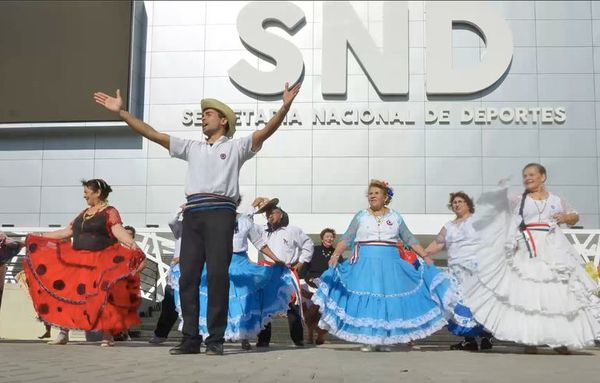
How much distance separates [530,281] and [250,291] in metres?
2.78

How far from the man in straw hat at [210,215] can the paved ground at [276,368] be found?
0.42 metres

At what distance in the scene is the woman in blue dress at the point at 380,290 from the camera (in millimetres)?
7719

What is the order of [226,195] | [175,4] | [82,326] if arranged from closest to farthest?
[226,195] < [82,326] < [175,4]

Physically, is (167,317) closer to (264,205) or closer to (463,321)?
(264,205)

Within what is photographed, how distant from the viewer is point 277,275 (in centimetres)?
841

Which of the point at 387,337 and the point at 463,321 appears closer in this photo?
the point at 387,337

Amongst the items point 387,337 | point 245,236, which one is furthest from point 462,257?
point 245,236

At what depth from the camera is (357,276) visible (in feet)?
26.3

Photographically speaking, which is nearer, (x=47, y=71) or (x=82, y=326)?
(x=82, y=326)

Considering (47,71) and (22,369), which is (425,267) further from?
(47,71)

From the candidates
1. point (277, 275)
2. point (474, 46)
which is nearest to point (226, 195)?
point (277, 275)

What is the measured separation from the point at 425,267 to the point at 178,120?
16.7 meters

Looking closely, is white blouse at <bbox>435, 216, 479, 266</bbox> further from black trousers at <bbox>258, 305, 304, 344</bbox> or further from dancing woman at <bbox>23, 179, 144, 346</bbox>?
dancing woman at <bbox>23, 179, 144, 346</bbox>

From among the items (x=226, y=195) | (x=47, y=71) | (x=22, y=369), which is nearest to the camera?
(x=22, y=369)
